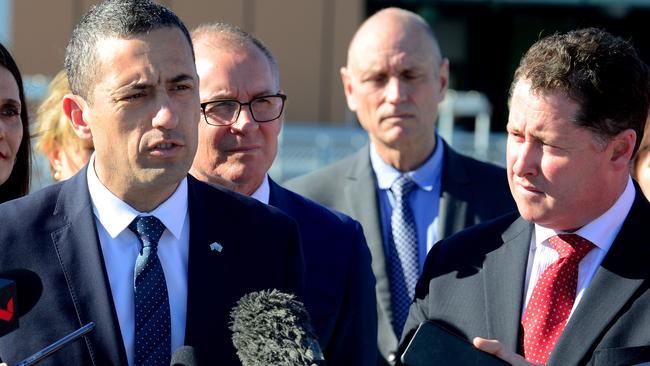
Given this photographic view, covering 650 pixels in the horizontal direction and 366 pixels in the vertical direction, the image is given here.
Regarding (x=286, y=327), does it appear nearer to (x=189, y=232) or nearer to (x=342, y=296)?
(x=189, y=232)

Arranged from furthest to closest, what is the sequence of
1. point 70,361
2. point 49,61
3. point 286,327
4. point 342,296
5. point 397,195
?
1. point 49,61
2. point 397,195
3. point 342,296
4. point 70,361
5. point 286,327

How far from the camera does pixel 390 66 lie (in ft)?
17.9

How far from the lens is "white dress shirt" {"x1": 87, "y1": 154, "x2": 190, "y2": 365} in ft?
9.50

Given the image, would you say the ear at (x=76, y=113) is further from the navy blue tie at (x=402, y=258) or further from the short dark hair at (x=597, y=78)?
the navy blue tie at (x=402, y=258)

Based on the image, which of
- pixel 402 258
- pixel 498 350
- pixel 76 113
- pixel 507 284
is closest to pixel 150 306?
pixel 76 113

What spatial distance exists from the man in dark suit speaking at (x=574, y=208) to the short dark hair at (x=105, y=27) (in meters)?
1.05

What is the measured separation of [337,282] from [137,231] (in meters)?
1.05

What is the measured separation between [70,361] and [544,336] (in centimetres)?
132

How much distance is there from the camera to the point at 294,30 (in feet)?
53.0

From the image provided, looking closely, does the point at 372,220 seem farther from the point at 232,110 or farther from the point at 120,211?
the point at 120,211

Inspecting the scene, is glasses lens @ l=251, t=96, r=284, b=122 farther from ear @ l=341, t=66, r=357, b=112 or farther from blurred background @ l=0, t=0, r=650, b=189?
blurred background @ l=0, t=0, r=650, b=189

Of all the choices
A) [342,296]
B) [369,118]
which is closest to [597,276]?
[342,296]

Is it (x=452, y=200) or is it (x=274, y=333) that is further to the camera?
(x=452, y=200)

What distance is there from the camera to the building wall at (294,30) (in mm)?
15266
